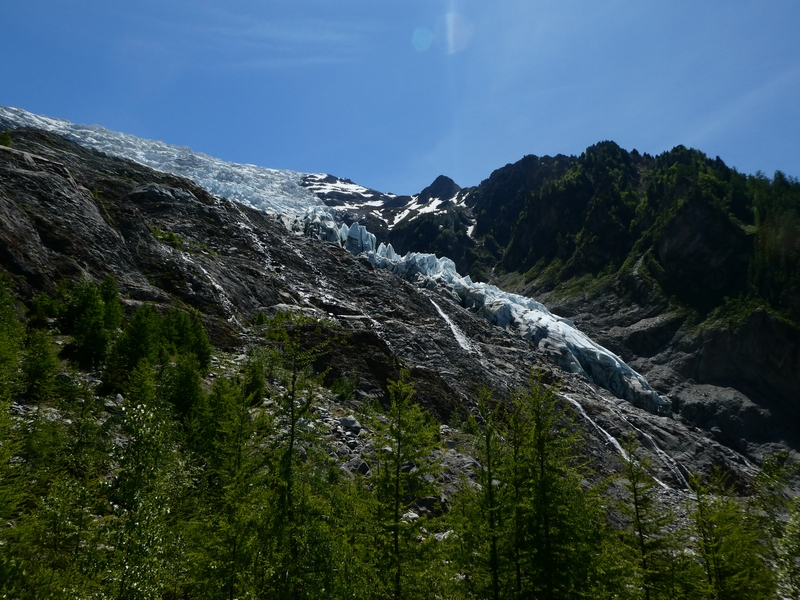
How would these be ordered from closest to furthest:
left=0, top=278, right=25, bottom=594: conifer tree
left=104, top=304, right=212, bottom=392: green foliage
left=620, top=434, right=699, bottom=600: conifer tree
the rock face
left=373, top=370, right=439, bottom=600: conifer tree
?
left=0, top=278, right=25, bottom=594: conifer tree, left=373, top=370, right=439, bottom=600: conifer tree, left=620, top=434, right=699, bottom=600: conifer tree, left=104, top=304, right=212, bottom=392: green foliage, the rock face

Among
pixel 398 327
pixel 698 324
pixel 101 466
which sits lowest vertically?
pixel 101 466

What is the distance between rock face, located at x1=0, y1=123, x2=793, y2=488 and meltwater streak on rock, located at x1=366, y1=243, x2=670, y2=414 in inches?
160

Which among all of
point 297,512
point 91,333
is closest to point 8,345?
point 91,333

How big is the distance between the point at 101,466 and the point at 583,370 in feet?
252

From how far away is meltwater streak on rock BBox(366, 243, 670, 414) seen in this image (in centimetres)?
7950

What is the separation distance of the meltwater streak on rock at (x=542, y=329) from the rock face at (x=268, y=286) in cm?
405

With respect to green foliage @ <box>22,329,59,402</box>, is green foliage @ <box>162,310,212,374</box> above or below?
above

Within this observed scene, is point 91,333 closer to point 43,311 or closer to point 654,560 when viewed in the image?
point 43,311

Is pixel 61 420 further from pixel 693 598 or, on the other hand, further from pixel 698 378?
pixel 698 378

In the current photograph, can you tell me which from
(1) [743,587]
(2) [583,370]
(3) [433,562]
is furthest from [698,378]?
(3) [433,562]

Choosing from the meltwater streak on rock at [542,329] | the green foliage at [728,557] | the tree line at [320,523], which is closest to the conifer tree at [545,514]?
the tree line at [320,523]

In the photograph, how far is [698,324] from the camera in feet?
371

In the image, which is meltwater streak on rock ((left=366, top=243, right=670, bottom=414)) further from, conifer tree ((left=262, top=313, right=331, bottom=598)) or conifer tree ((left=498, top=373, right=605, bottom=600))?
conifer tree ((left=262, top=313, right=331, bottom=598))

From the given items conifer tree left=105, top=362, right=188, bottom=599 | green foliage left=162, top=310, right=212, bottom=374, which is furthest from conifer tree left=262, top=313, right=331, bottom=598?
green foliage left=162, top=310, right=212, bottom=374
